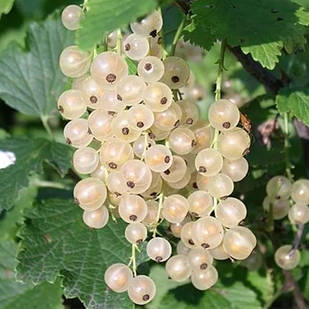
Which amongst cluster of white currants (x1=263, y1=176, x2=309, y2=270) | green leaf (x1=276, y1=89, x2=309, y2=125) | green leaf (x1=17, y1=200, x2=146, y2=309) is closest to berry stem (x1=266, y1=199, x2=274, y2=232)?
cluster of white currants (x1=263, y1=176, x2=309, y2=270)

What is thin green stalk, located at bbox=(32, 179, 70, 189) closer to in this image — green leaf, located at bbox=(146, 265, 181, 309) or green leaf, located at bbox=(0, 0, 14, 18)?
green leaf, located at bbox=(146, 265, 181, 309)

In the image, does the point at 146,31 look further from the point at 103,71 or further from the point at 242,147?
the point at 242,147

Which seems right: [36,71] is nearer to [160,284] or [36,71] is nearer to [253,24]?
[160,284]

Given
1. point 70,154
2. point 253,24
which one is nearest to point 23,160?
point 70,154

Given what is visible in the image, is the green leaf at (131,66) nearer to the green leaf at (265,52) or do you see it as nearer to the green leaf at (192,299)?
the green leaf at (265,52)

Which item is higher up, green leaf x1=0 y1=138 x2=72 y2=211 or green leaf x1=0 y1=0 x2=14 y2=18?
green leaf x1=0 y1=0 x2=14 y2=18

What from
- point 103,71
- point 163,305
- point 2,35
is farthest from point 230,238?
point 2,35

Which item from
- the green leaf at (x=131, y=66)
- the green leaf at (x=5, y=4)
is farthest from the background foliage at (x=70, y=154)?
the green leaf at (x=131, y=66)

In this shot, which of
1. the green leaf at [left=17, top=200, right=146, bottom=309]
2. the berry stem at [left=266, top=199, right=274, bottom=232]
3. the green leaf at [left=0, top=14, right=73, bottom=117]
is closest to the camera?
the green leaf at [left=17, top=200, right=146, bottom=309]
